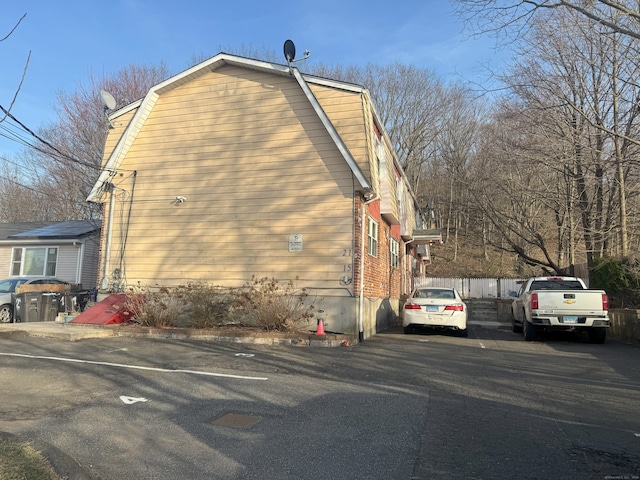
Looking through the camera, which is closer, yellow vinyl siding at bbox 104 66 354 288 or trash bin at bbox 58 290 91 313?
yellow vinyl siding at bbox 104 66 354 288

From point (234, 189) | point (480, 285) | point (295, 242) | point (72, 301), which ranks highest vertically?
point (234, 189)

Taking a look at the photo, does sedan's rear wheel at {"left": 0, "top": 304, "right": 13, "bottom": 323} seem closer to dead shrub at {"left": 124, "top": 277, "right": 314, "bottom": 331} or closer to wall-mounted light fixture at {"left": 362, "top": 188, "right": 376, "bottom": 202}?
dead shrub at {"left": 124, "top": 277, "right": 314, "bottom": 331}

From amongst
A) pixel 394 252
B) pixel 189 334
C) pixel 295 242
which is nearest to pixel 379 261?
pixel 295 242

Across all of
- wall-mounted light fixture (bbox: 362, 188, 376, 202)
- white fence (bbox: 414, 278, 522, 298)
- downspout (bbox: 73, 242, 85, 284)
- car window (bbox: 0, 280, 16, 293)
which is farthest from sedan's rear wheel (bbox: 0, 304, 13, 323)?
white fence (bbox: 414, 278, 522, 298)

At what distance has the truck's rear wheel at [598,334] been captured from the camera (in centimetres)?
1221

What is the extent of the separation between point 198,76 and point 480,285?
2132 cm

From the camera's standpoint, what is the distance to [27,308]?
1565 cm

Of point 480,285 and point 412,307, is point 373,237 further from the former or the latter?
point 480,285

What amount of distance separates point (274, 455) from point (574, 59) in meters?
15.9

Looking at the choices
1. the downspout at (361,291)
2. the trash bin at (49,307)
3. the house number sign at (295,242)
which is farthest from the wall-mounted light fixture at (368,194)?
the trash bin at (49,307)

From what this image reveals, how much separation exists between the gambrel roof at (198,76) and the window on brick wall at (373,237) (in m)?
1.99

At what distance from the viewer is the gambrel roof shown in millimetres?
12562

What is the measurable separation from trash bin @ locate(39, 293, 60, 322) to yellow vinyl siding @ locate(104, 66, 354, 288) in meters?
3.20

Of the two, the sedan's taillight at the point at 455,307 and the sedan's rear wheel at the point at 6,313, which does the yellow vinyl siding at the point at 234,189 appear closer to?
the sedan's taillight at the point at 455,307
